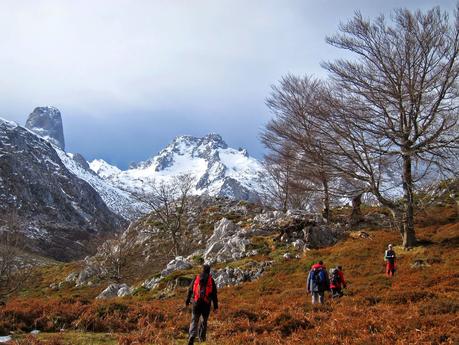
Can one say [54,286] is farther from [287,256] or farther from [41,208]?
[41,208]

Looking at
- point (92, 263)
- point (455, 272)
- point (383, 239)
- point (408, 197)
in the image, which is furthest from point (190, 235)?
point (455, 272)

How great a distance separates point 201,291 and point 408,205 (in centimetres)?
1545

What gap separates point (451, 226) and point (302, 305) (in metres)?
16.1

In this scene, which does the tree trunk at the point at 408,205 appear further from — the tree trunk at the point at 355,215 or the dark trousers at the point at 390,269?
the tree trunk at the point at 355,215

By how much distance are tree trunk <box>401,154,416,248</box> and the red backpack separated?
14320mm

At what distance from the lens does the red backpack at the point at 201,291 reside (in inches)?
442

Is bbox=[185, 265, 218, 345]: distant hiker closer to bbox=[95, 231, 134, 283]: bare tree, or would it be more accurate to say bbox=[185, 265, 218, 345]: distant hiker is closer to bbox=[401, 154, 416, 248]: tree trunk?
bbox=[401, 154, 416, 248]: tree trunk

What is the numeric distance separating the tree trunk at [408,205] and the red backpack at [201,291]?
14.3 meters

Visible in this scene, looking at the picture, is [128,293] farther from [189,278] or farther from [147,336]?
[147,336]

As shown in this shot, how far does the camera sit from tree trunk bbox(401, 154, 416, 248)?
2234cm

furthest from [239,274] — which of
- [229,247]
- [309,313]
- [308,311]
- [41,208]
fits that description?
[41,208]

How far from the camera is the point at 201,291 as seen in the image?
11.3m

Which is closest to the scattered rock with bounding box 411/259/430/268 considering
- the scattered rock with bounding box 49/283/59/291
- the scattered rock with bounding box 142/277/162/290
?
the scattered rock with bounding box 142/277/162/290

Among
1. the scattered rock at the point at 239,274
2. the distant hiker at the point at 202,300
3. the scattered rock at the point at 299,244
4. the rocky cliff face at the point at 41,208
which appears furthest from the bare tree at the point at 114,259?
the rocky cliff face at the point at 41,208
